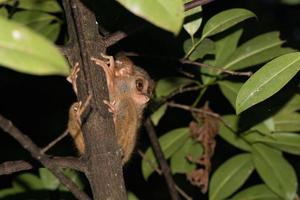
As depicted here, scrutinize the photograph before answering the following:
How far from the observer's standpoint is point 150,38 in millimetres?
3988

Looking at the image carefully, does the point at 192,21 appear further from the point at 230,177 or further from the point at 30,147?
the point at 230,177

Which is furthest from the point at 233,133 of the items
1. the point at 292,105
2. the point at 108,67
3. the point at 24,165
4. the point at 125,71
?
the point at 24,165

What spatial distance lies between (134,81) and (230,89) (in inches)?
22.9

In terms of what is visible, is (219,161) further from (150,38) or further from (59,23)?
(59,23)

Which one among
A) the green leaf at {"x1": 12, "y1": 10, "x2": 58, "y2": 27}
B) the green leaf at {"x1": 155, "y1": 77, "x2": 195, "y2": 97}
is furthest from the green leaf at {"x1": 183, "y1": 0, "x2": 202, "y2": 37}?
the green leaf at {"x1": 12, "y1": 10, "x2": 58, "y2": 27}

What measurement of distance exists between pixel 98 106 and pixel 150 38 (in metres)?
1.82

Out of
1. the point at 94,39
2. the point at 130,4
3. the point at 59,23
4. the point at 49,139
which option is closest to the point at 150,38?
the point at 59,23

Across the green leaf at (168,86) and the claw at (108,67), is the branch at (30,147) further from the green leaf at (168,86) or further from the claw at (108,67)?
the green leaf at (168,86)

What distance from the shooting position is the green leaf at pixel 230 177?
3.54 meters

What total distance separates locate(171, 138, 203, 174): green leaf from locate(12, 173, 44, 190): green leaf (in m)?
0.87

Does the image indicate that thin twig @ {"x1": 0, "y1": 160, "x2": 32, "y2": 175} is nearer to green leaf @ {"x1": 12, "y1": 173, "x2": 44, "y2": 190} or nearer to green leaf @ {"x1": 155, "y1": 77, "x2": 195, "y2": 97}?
green leaf @ {"x1": 12, "y1": 173, "x2": 44, "y2": 190}

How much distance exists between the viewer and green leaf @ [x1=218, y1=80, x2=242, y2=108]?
Answer: 3.40 meters

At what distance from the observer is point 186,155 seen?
12.6 ft

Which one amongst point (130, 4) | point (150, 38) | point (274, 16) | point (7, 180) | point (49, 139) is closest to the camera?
point (130, 4)
